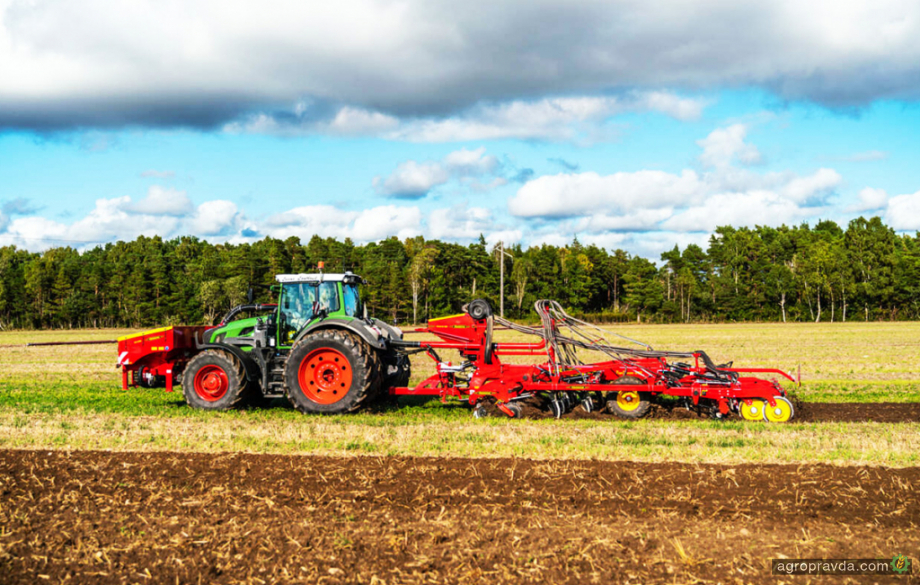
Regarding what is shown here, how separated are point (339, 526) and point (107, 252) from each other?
373 ft

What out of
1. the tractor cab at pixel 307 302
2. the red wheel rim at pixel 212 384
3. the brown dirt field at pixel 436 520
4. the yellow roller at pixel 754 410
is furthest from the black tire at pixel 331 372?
the yellow roller at pixel 754 410

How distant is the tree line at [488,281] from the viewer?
81250 millimetres

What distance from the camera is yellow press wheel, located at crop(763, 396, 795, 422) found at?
10812mm

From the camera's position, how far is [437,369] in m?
11.8

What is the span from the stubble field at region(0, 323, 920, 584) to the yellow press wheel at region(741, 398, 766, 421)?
64 cm

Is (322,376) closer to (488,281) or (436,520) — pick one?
(436,520)

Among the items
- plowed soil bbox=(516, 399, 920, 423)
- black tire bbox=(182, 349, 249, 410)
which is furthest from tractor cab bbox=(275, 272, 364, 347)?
plowed soil bbox=(516, 399, 920, 423)

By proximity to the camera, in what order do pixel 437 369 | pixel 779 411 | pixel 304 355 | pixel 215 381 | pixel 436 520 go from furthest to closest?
pixel 215 381
pixel 437 369
pixel 304 355
pixel 779 411
pixel 436 520

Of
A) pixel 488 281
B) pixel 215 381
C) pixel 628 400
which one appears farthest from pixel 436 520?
pixel 488 281

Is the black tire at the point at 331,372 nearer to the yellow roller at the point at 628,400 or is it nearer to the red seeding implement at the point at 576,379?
the red seeding implement at the point at 576,379

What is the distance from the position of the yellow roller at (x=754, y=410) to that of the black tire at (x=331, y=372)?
6040mm

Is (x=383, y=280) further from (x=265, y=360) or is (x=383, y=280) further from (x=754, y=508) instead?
(x=754, y=508)

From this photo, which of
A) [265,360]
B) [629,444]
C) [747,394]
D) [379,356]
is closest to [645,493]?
[629,444]

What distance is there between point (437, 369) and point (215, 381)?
3997 millimetres
